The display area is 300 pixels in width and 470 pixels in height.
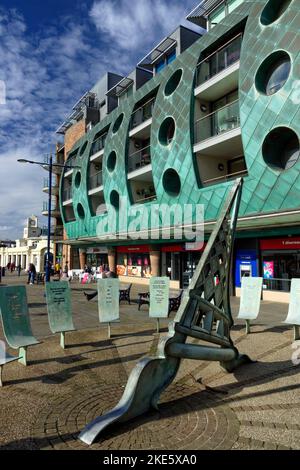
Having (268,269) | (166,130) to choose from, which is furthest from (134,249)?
(268,269)

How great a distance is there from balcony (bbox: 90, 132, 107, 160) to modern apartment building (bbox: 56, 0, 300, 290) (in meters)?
1.23

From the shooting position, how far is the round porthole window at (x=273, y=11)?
16.0 m

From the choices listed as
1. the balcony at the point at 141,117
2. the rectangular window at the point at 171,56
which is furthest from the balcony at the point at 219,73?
the rectangular window at the point at 171,56

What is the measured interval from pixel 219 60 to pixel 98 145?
699 inches

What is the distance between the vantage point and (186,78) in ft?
69.7

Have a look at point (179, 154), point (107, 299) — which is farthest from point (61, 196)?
point (107, 299)

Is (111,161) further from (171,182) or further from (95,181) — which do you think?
(171,182)

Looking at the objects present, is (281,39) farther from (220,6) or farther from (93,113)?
(93,113)

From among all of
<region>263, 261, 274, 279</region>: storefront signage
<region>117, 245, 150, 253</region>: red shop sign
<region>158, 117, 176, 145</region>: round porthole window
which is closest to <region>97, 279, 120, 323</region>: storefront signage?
<region>263, 261, 274, 279</region>: storefront signage

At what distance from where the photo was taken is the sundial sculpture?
416 cm

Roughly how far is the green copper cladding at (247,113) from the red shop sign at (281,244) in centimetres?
155

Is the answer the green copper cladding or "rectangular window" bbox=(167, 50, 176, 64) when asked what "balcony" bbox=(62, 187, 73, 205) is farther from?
"rectangular window" bbox=(167, 50, 176, 64)

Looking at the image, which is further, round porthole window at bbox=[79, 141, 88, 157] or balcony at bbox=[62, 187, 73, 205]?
balcony at bbox=[62, 187, 73, 205]
